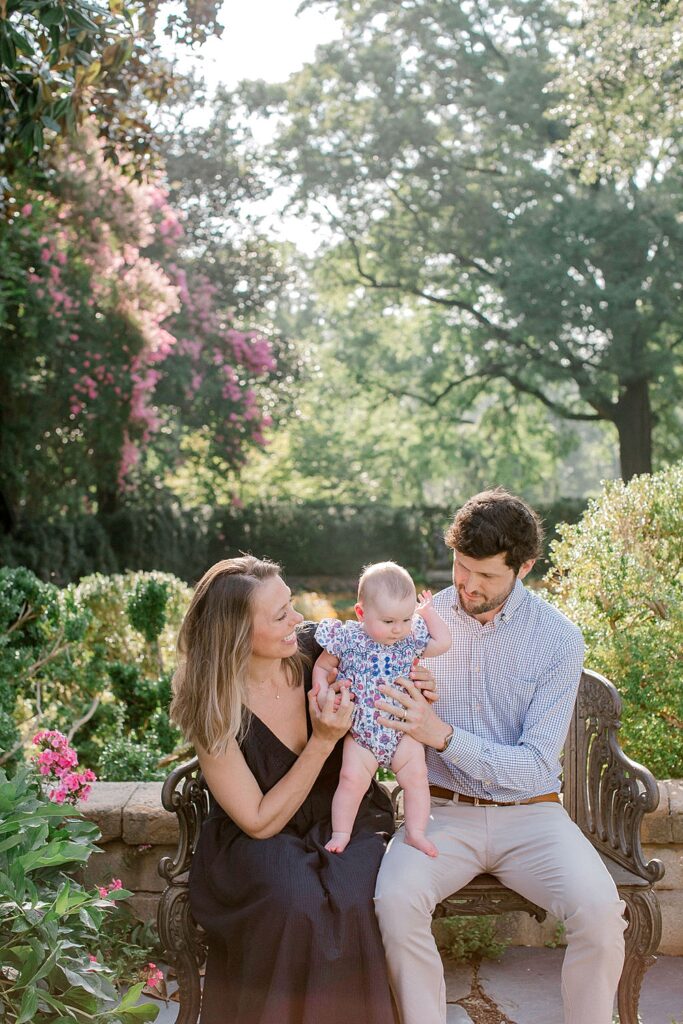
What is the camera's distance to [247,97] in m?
19.5

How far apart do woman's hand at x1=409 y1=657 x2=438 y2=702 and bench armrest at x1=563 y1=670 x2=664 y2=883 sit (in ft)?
Answer: 2.04

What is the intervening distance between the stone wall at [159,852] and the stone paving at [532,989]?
80 mm

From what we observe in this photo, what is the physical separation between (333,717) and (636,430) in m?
16.1

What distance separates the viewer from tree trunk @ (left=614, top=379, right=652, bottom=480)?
704 inches

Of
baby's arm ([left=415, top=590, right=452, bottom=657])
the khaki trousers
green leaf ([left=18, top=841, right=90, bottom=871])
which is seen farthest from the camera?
baby's arm ([left=415, top=590, right=452, bottom=657])

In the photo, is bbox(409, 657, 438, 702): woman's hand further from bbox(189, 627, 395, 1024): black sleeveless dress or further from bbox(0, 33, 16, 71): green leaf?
bbox(0, 33, 16, 71): green leaf

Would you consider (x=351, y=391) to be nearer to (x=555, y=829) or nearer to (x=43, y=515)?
(x=43, y=515)

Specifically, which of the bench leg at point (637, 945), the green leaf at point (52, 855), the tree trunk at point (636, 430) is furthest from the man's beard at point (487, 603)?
the tree trunk at point (636, 430)

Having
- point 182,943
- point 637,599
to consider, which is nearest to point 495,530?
point 637,599

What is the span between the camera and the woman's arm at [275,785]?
2719mm

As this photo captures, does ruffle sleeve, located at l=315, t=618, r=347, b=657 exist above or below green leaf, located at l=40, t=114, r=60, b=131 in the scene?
below

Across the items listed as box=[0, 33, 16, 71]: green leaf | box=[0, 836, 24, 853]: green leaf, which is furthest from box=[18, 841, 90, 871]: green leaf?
box=[0, 33, 16, 71]: green leaf

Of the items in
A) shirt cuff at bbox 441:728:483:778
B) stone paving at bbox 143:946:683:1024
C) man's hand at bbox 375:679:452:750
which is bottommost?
stone paving at bbox 143:946:683:1024

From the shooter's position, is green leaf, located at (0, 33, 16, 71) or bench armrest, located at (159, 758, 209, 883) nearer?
bench armrest, located at (159, 758, 209, 883)
